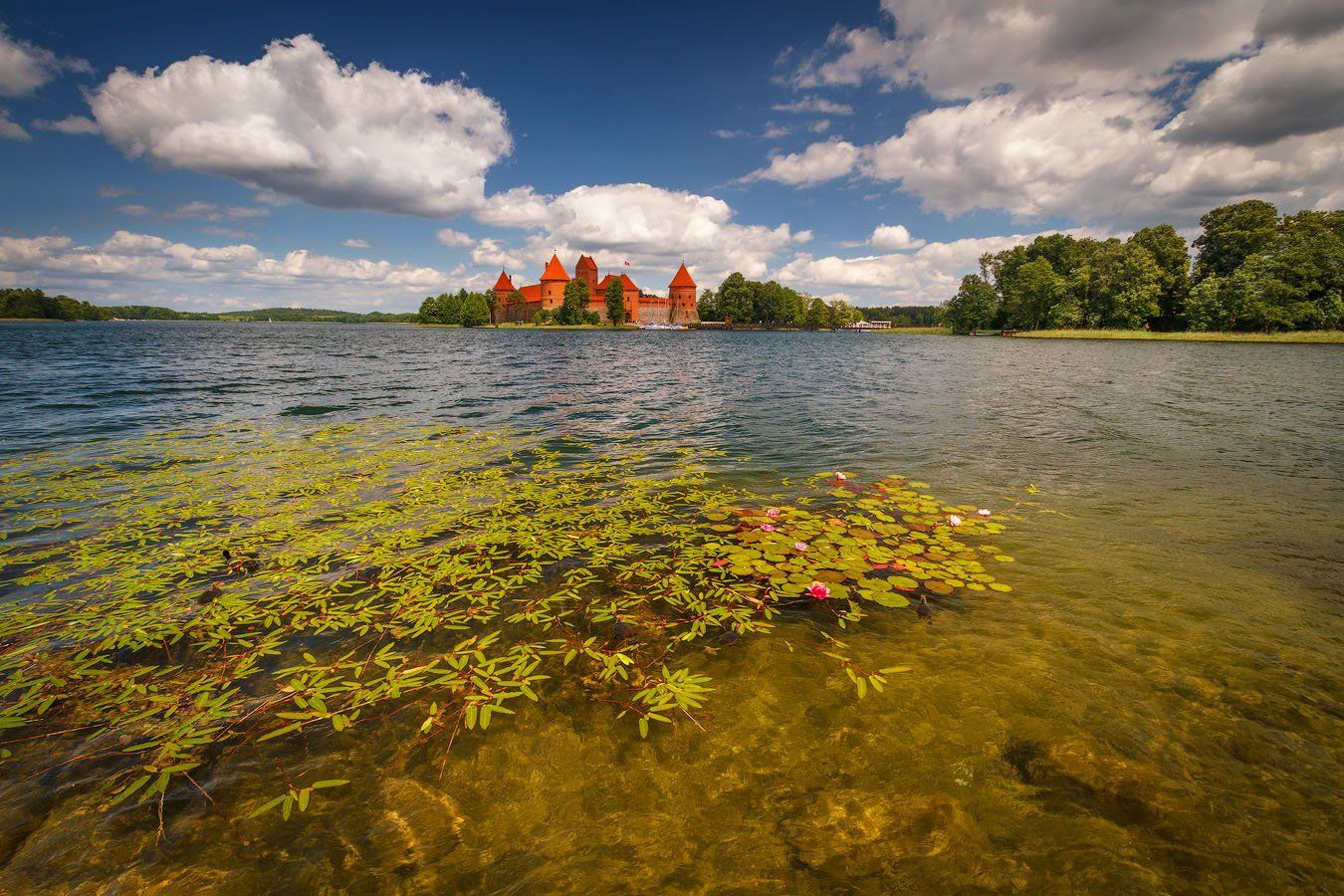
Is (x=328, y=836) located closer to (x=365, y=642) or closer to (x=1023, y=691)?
(x=365, y=642)

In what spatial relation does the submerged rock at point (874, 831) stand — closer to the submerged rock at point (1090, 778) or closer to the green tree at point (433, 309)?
the submerged rock at point (1090, 778)

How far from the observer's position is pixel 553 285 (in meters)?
163

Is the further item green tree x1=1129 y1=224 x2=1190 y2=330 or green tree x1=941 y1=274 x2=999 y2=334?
green tree x1=941 y1=274 x2=999 y2=334

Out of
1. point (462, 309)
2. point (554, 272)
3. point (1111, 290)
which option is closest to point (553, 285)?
point (554, 272)

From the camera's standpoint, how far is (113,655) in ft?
15.0

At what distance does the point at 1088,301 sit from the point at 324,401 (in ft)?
382

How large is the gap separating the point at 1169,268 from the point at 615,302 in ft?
407

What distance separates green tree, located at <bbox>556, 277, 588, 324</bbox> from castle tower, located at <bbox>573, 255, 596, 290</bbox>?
18471mm

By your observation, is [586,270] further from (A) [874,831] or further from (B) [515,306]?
(A) [874,831]

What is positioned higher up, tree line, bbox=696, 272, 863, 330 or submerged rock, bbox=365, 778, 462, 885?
tree line, bbox=696, 272, 863, 330

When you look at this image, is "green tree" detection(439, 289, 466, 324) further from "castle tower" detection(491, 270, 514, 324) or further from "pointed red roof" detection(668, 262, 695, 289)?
"pointed red roof" detection(668, 262, 695, 289)

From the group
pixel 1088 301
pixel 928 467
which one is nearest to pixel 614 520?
pixel 928 467

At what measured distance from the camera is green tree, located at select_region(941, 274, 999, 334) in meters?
113

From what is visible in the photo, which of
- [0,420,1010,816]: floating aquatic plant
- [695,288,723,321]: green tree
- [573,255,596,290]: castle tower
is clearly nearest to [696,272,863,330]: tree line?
[695,288,723,321]: green tree
